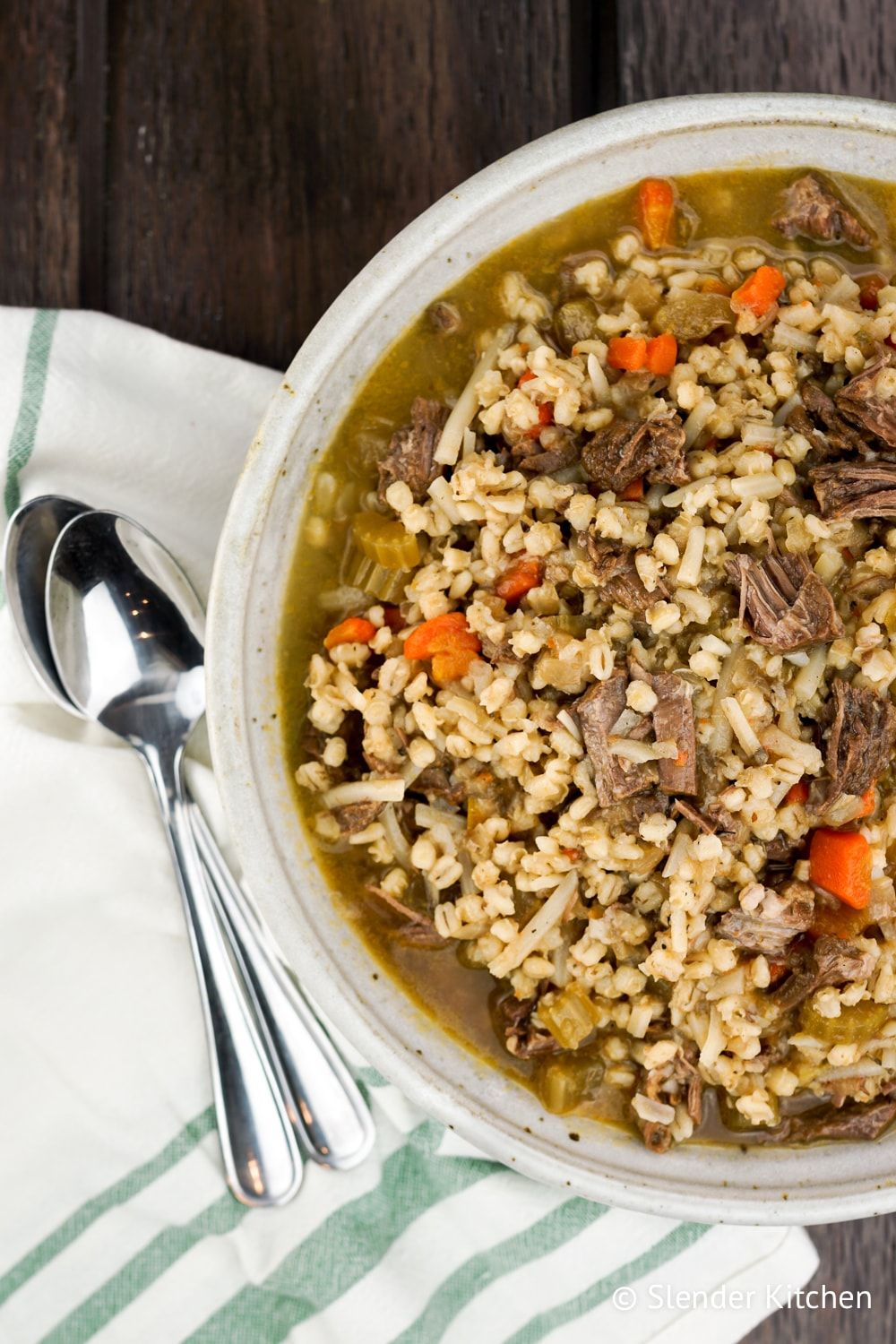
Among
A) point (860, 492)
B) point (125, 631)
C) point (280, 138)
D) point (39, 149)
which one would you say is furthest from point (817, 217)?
point (39, 149)

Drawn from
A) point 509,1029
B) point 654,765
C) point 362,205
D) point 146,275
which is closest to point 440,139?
point 362,205

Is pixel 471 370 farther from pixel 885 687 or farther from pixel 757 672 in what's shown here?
pixel 885 687

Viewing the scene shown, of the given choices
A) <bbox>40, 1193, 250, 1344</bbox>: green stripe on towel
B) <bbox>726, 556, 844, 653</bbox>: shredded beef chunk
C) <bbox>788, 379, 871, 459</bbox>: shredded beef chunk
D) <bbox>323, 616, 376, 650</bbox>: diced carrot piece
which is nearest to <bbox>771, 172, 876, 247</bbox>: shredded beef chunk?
<bbox>788, 379, 871, 459</bbox>: shredded beef chunk

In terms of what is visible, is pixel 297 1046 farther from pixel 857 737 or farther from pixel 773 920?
pixel 857 737

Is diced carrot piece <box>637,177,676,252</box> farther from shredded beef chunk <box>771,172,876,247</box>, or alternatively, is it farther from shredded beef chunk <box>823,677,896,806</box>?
shredded beef chunk <box>823,677,896,806</box>

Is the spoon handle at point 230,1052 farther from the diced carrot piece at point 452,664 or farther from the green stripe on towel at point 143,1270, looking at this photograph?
the diced carrot piece at point 452,664

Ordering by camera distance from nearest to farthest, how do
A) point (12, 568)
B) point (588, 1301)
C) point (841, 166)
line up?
point (841, 166)
point (12, 568)
point (588, 1301)
